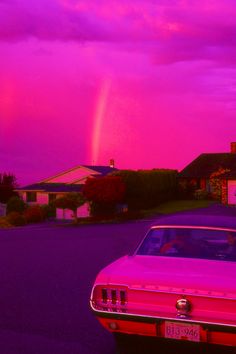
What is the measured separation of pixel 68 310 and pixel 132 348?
7.49 feet

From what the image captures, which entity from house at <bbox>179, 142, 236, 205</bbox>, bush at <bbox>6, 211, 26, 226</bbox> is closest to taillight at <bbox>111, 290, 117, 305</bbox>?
bush at <bbox>6, 211, 26, 226</bbox>

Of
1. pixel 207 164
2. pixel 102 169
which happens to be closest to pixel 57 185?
pixel 102 169

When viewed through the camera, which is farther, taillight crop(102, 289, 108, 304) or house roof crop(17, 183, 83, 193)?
house roof crop(17, 183, 83, 193)

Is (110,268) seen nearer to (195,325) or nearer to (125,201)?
(195,325)

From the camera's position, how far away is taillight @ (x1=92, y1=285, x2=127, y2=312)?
251 inches

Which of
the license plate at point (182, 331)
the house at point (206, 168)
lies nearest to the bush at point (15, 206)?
the house at point (206, 168)

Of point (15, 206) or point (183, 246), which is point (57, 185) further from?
point (183, 246)

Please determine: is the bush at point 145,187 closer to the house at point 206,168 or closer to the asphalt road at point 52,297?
the house at point 206,168

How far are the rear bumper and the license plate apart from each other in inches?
1.6

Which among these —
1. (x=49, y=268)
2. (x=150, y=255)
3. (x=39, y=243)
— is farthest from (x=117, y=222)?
(x=150, y=255)

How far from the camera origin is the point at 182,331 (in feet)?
20.0

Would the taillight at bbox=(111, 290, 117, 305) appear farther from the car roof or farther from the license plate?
the car roof

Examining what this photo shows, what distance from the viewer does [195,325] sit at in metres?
6.04

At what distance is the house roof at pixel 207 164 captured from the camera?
63.9 meters
